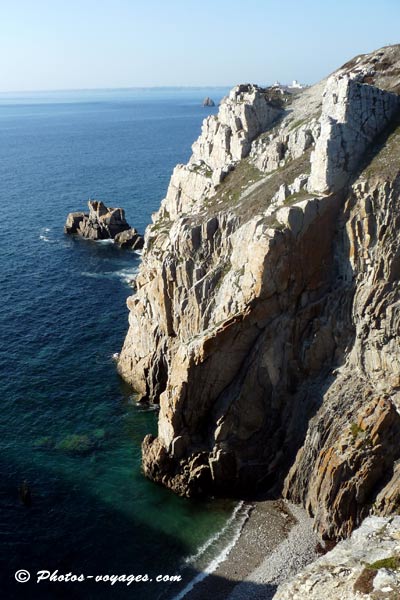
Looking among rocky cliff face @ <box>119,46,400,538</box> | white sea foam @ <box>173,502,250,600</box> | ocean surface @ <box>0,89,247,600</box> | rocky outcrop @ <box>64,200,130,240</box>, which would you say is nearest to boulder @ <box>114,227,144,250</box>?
rocky outcrop @ <box>64,200,130,240</box>

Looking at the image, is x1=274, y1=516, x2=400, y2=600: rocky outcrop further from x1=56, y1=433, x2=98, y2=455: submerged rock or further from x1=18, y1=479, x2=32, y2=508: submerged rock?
x1=56, y1=433, x2=98, y2=455: submerged rock

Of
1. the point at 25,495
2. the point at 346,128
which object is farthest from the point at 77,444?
the point at 346,128

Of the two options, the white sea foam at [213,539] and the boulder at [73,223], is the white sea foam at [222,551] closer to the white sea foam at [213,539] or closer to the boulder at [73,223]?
the white sea foam at [213,539]

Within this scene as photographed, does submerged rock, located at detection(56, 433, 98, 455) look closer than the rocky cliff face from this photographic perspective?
No

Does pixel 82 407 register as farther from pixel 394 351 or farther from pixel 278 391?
pixel 394 351

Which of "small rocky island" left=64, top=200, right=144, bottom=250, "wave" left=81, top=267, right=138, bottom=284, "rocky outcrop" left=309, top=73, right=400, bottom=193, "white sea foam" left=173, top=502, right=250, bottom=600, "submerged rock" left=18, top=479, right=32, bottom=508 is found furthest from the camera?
"small rocky island" left=64, top=200, right=144, bottom=250

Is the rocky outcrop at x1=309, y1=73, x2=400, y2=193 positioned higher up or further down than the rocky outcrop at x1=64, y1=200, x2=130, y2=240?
higher up

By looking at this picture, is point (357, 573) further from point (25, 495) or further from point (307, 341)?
point (25, 495)

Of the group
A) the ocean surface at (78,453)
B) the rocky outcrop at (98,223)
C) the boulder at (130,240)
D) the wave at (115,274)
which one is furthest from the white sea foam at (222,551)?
the rocky outcrop at (98,223)
